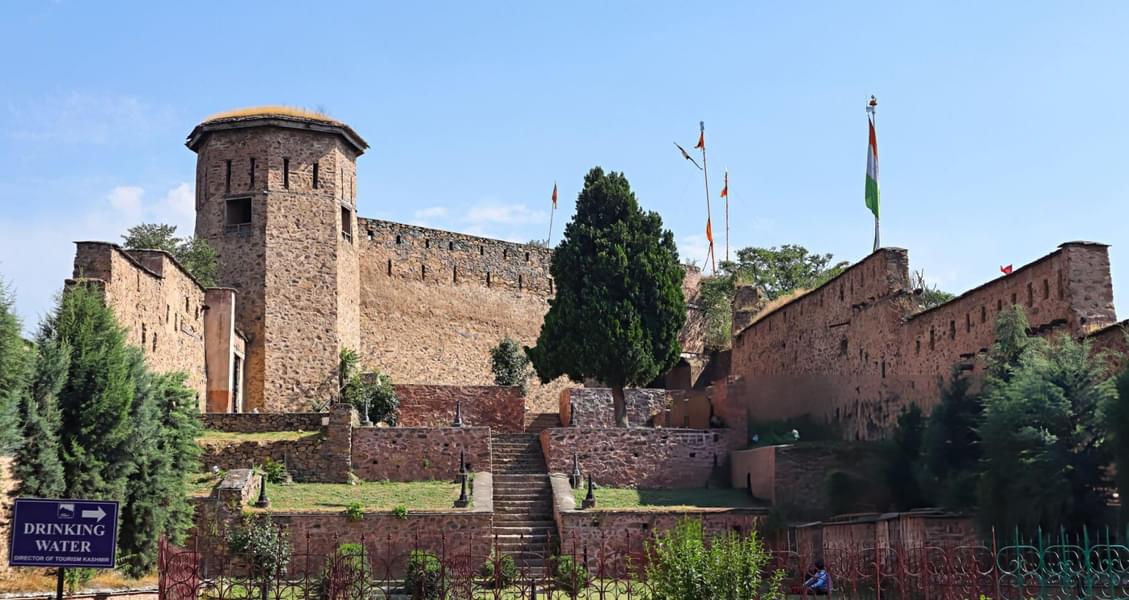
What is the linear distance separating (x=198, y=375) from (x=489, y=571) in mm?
12014

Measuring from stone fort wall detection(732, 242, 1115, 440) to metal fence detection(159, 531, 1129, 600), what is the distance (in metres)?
3.73

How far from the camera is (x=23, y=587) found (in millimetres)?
15969

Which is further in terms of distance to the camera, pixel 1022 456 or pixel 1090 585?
pixel 1022 456

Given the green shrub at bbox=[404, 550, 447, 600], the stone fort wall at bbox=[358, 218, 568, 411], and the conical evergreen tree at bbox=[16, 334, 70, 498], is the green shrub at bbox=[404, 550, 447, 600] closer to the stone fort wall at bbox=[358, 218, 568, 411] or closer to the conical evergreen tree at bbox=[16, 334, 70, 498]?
the conical evergreen tree at bbox=[16, 334, 70, 498]

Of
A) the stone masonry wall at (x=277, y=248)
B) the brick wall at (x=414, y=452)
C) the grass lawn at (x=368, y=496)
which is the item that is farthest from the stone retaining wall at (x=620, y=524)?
the stone masonry wall at (x=277, y=248)

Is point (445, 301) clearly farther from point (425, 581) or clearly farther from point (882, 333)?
point (425, 581)

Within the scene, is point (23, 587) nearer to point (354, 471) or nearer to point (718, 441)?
point (354, 471)

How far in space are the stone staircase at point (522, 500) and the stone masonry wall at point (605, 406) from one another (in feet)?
5.82

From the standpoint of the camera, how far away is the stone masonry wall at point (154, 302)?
78.9 feet

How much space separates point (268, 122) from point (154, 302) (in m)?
7.61

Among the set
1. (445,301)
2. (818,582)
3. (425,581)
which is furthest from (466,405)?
(818,582)

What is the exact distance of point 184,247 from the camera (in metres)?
33.3

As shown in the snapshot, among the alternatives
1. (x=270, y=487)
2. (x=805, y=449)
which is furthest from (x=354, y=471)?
(x=805, y=449)

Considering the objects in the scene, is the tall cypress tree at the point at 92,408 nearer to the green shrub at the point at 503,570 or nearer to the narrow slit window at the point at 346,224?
the green shrub at the point at 503,570
